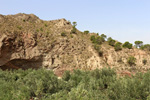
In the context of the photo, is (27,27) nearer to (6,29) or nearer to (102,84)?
(6,29)

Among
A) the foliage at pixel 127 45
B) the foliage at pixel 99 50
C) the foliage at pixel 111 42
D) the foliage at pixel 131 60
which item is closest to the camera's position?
the foliage at pixel 131 60

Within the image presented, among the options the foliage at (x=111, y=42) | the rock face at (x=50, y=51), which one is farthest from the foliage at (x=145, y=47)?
the foliage at (x=111, y=42)

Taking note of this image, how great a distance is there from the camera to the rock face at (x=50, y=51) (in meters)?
24.4

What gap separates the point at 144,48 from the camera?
111ft

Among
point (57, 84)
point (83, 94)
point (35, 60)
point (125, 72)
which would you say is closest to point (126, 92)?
point (83, 94)

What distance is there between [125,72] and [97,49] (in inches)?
306

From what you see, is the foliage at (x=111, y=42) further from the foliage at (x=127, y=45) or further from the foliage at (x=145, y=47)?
the foliage at (x=145, y=47)

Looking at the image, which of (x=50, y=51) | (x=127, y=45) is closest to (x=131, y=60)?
(x=127, y=45)

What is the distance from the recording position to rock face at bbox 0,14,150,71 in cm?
2441

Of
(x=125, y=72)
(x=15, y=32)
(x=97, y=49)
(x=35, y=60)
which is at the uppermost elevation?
(x=15, y=32)

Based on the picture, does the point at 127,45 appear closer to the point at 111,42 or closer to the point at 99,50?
the point at 111,42

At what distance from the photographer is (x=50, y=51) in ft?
92.4

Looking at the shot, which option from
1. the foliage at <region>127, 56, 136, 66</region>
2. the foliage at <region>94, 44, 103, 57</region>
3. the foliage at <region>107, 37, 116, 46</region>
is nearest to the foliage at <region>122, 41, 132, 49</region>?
the foliage at <region>107, 37, 116, 46</region>

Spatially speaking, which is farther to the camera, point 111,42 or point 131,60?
point 111,42
